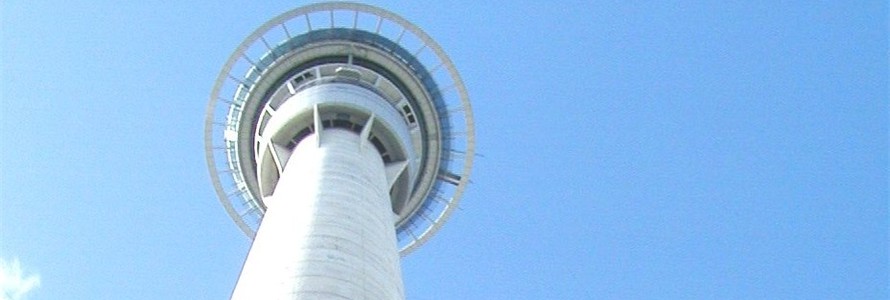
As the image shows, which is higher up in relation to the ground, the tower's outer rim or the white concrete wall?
the tower's outer rim

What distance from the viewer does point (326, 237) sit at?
29828 millimetres

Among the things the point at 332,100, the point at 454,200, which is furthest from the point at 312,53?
the point at 454,200

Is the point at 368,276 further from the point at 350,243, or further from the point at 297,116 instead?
the point at 297,116

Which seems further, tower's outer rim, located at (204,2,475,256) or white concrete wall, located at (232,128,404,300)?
tower's outer rim, located at (204,2,475,256)

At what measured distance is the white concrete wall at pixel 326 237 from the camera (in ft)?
90.0

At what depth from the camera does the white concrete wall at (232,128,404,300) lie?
27.4 meters

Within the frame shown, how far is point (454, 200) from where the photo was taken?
51.8m

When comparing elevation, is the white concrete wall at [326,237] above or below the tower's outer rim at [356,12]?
below

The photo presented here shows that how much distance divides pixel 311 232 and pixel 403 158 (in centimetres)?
1540

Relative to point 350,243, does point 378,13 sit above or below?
above

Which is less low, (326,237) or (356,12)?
(356,12)

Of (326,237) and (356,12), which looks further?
(356,12)

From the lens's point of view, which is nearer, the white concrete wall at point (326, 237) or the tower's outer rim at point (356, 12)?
the white concrete wall at point (326, 237)

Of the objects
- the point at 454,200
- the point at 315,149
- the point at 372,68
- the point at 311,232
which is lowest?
the point at 311,232
